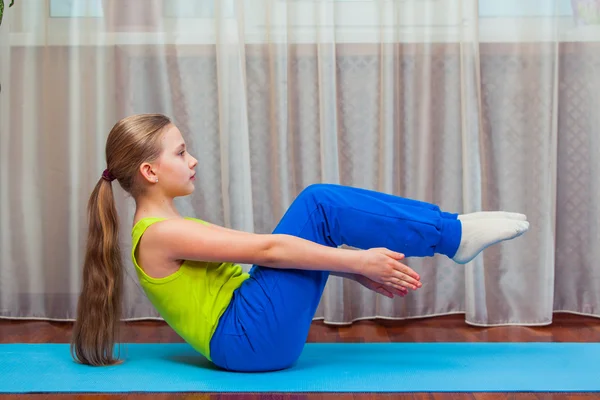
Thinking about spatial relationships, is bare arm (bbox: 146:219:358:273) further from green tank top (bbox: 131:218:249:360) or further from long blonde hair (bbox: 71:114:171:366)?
long blonde hair (bbox: 71:114:171:366)

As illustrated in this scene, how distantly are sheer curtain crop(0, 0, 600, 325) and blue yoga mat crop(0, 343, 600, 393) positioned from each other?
0.56 metres

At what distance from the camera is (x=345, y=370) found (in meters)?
2.07

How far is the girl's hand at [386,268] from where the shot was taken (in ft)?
6.35

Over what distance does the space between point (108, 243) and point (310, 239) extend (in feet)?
1.75

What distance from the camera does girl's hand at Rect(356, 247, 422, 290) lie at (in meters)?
1.94

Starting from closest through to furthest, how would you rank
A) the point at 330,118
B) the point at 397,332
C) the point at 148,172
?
1. the point at 148,172
2. the point at 397,332
3. the point at 330,118

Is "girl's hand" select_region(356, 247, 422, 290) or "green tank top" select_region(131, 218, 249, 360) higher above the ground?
"girl's hand" select_region(356, 247, 422, 290)

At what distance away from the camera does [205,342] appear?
2.04m

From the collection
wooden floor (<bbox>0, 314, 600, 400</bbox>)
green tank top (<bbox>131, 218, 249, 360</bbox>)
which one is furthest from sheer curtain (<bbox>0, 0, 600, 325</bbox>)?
green tank top (<bbox>131, 218, 249, 360</bbox>)

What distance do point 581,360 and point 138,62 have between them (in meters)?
1.78

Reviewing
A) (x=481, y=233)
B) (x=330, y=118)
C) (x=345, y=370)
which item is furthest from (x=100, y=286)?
(x=330, y=118)

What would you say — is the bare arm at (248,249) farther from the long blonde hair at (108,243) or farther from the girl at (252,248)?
the long blonde hair at (108,243)

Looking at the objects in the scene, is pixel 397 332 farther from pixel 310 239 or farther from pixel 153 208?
pixel 153 208

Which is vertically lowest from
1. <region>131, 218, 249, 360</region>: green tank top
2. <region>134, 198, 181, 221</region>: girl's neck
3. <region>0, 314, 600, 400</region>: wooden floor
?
<region>0, 314, 600, 400</region>: wooden floor
